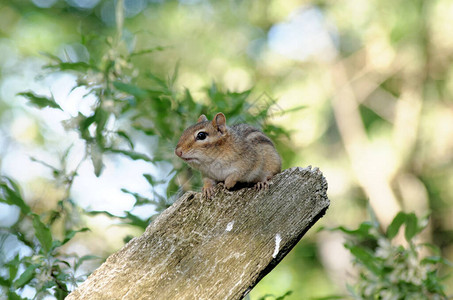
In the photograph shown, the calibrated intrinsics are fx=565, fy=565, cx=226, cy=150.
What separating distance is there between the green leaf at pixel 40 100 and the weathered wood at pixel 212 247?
1.19 m

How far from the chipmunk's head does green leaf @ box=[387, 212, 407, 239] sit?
38.5 inches

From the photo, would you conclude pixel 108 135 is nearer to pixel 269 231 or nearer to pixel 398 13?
pixel 269 231

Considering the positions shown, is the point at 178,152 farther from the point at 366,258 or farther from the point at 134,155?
the point at 366,258

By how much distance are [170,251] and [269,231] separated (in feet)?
1.00

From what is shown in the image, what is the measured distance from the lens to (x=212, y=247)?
5.51ft

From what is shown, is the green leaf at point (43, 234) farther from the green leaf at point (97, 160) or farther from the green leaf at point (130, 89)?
the green leaf at point (130, 89)

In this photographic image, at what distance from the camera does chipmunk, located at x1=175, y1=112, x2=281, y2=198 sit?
2.90 meters

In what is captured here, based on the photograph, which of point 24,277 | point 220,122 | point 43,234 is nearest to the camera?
point 24,277

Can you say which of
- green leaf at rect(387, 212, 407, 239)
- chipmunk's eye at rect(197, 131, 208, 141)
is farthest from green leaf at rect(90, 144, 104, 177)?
green leaf at rect(387, 212, 407, 239)

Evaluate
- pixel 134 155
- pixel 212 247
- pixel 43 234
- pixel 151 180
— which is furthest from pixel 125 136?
pixel 212 247

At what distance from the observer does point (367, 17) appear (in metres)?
7.68

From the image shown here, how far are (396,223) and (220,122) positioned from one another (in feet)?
3.40

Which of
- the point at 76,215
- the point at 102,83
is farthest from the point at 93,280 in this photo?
the point at 102,83

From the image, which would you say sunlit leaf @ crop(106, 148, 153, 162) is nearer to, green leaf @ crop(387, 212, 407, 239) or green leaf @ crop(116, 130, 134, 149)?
green leaf @ crop(116, 130, 134, 149)
